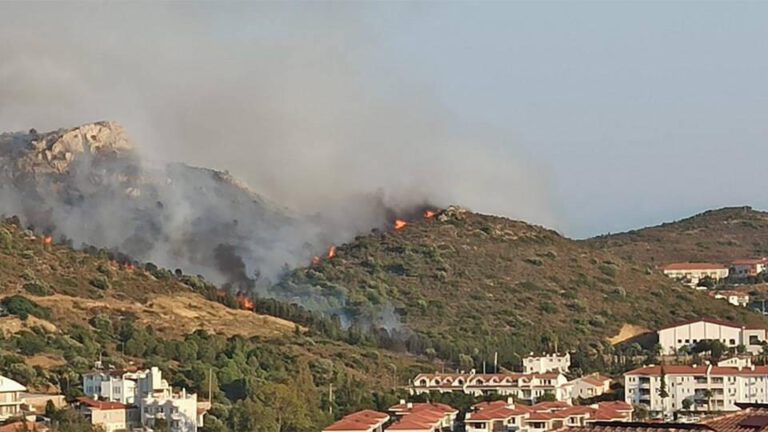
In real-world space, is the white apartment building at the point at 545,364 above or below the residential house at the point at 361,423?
above

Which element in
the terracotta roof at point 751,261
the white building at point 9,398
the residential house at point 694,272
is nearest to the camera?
the white building at point 9,398

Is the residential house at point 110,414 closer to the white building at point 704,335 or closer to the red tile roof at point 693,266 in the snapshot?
the white building at point 704,335

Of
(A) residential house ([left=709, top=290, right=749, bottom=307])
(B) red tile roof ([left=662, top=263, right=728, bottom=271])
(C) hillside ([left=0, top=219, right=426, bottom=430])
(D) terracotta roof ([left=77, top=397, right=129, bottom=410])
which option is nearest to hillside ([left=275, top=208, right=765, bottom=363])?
(A) residential house ([left=709, top=290, right=749, bottom=307])

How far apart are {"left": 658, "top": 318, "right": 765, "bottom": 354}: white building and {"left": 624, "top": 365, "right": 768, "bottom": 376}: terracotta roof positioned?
65.4 feet

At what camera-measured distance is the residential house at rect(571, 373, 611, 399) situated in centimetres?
10194

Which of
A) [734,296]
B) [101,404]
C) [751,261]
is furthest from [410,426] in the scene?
[751,261]

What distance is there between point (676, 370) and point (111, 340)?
3031 cm

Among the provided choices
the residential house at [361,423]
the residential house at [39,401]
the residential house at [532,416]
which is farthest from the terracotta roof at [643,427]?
the residential house at [39,401]

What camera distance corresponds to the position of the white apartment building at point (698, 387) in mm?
100562

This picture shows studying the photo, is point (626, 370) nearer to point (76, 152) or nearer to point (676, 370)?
point (676, 370)

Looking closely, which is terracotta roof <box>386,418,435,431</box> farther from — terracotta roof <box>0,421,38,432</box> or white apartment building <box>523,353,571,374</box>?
white apartment building <box>523,353,571,374</box>

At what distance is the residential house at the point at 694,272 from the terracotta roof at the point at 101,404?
97093 mm

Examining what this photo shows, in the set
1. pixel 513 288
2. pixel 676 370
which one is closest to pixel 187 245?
pixel 513 288

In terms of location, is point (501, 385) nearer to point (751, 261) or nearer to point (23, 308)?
point (23, 308)
